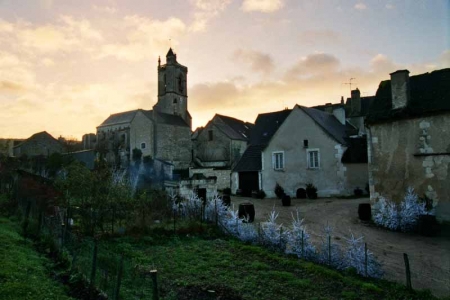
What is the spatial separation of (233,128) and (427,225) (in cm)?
3730

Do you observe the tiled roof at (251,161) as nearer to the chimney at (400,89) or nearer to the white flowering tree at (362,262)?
the chimney at (400,89)

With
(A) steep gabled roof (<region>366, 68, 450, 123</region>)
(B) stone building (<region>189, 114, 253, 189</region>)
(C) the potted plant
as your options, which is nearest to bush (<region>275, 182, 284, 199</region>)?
(C) the potted plant

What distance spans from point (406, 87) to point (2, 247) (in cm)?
1603

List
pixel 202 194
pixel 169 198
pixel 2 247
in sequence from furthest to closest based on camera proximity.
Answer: pixel 202 194
pixel 169 198
pixel 2 247

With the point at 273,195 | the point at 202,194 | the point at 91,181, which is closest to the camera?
the point at 91,181

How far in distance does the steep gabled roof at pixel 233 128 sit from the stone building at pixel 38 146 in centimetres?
2508

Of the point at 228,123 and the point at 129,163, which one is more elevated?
the point at 228,123

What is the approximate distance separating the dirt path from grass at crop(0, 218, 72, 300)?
747cm

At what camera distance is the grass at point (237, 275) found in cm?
677

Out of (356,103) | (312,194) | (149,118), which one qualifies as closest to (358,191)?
(312,194)

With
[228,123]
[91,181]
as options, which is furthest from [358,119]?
[91,181]

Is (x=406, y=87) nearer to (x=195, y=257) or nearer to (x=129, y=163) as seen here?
(x=195, y=257)

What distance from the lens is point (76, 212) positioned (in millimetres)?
12031

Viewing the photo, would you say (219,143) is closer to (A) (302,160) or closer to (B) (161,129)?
(B) (161,129)
